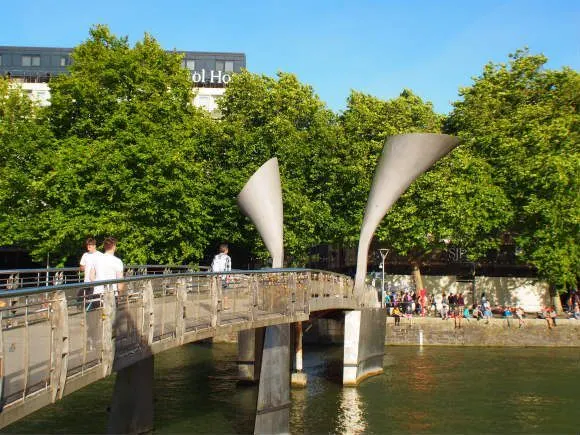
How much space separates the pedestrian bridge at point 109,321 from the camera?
28.3ft

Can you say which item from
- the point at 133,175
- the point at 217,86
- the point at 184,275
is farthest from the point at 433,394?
the point at 217,86

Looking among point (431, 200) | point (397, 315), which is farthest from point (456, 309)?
point (431, 200)

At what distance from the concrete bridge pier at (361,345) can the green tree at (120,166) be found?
11165 millimetres

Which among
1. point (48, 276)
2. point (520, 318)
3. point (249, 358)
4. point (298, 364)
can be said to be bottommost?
point (298, 364)

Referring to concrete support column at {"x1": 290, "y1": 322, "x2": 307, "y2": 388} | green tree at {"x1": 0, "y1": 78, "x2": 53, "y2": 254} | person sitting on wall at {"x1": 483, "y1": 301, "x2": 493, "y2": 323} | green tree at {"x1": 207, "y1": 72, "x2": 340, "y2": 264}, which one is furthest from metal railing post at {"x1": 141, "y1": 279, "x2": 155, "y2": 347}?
person sitting on wall at {"x1": 483, "y1": 301, "x2": 493, "y2": 323}

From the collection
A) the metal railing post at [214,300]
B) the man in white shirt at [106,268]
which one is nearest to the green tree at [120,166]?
the metal railing post at [214,300]

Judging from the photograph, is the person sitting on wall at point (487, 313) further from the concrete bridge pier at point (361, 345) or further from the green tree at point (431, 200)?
the concrete bridge pier at point (361, 345)

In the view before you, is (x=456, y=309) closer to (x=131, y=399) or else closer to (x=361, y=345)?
(x=361, y=345)

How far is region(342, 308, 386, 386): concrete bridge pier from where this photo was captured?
1120 inches

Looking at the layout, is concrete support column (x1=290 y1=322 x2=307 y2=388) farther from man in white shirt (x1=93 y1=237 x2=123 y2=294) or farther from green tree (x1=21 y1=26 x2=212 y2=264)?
man in white shirt (x1=93 y1=237 x2=123 y2=294)

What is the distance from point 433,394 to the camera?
2736 centimetres

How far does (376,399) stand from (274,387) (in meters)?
6.45

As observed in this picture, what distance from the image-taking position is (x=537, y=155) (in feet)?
148

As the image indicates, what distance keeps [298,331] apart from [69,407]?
9.49 meters
